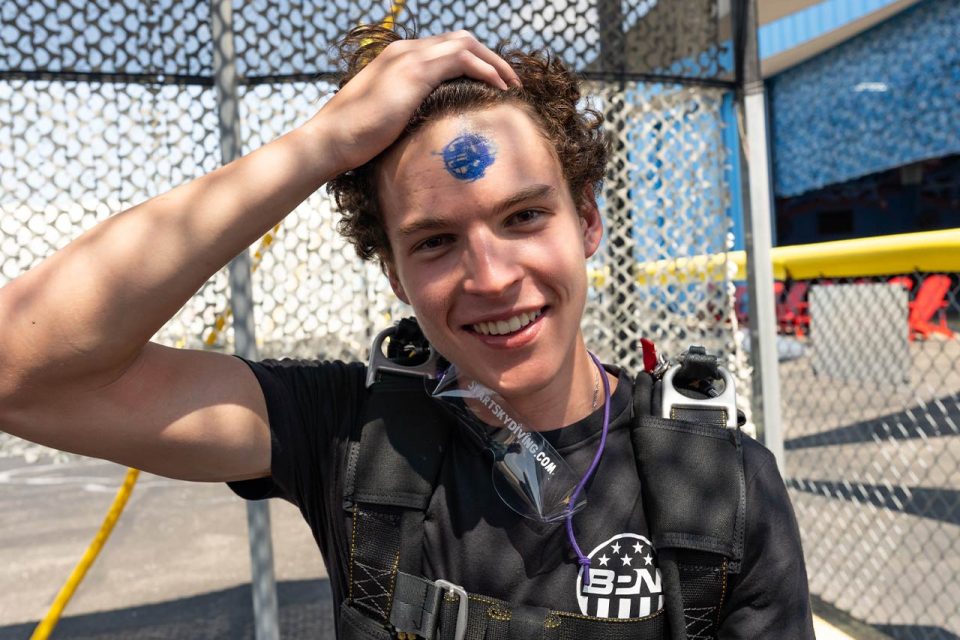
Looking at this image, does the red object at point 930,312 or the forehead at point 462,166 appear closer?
the forehead at point 462,166

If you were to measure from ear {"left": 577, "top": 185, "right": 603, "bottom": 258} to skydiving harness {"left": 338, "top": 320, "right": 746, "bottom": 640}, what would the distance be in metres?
0.35

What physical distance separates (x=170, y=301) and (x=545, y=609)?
2.62ft

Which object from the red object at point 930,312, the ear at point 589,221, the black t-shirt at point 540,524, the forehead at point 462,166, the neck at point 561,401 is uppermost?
the forehead at point 462,166

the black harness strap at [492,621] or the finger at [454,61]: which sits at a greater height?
the finger at [454,61]

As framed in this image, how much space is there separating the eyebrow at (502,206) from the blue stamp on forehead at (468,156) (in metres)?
0.07

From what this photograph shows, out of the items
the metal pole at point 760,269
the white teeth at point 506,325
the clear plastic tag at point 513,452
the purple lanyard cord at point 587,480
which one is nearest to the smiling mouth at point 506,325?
the white teeth at point 506,325

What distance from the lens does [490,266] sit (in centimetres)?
141

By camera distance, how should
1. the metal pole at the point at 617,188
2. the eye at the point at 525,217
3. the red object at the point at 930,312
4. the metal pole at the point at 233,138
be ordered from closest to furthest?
the eye at the point at 525,217, the metal pole at the point at 233,138, the metal pole at the point at 617,188, the red object at the point at 930,312

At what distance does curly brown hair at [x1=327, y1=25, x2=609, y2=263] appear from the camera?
148 centimetres

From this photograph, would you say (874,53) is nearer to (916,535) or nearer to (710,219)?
(916,535)

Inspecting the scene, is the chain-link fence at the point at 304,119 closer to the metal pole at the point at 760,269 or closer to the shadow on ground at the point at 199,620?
the metal pole at the point at 760,269

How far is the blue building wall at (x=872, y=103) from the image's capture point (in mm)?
16422

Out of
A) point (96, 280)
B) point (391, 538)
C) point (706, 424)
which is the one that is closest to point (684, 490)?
point (706, 424)

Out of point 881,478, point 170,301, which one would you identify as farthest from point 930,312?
point 170,301
